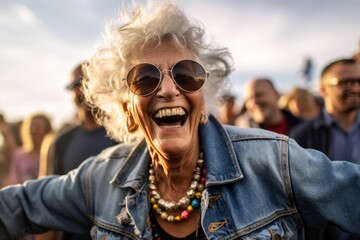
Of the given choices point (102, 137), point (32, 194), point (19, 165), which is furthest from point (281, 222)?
point (19, 165)

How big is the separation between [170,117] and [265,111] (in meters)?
2.70

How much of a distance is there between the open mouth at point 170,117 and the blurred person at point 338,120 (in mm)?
1802

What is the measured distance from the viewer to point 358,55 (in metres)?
5.91

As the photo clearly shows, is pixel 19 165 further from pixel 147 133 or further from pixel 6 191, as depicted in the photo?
pixel 147 133

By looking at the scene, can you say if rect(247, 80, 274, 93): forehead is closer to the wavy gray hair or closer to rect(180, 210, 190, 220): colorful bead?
the wavy gray hair

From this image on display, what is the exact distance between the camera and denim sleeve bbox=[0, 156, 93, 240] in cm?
202

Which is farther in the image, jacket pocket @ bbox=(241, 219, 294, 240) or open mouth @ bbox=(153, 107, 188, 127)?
open mouth @ bbox=(153, 107, 188, 127)

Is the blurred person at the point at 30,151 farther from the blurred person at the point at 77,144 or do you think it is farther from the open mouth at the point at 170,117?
the open mouth at the point at 170,117

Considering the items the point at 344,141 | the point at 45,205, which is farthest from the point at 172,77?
the point at 344,141

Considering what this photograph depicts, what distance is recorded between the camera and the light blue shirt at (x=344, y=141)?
123 inches

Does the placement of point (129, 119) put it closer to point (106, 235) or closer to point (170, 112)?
point (170, 112)

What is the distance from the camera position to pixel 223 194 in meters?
1.80

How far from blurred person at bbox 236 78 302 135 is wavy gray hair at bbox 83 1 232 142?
2.07 meters

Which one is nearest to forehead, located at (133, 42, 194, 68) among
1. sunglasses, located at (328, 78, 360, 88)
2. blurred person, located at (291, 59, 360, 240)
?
blurred person, located at (291, 59, 360, 240)
